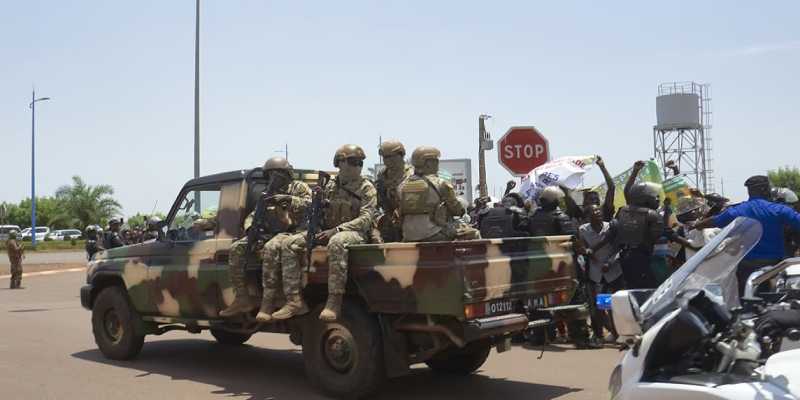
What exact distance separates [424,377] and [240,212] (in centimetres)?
240

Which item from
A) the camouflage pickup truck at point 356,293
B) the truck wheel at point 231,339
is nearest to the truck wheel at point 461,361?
the camouflage pickup truck at point 356,293

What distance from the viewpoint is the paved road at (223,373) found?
260 inches

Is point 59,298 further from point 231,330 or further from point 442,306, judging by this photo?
point 442,306

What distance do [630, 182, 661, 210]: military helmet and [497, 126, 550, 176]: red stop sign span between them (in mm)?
3750

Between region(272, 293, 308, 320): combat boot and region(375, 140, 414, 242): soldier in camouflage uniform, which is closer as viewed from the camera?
region(272, 293, 308, 320): combat boot

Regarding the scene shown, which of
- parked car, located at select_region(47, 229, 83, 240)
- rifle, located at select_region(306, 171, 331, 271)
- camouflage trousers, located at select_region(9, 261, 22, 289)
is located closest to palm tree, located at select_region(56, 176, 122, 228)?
parked car, located at select_region(47, 229, 83, 240)

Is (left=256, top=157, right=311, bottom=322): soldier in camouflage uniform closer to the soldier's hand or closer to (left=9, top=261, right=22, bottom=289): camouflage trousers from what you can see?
the soldier's hand

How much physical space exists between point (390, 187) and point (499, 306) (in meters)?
1.80

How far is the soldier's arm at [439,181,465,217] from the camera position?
21.5 ft

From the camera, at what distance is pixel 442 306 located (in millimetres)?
5559

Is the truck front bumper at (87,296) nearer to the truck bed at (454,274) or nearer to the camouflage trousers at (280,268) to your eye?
the camouflage trousers at (280,268)

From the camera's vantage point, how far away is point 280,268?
6.57 meters

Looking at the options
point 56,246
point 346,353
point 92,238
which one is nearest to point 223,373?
point 346,353

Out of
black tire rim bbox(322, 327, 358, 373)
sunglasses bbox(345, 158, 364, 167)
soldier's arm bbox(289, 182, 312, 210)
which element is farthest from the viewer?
soldier's arm bbox(289, 182, 312, 210)
